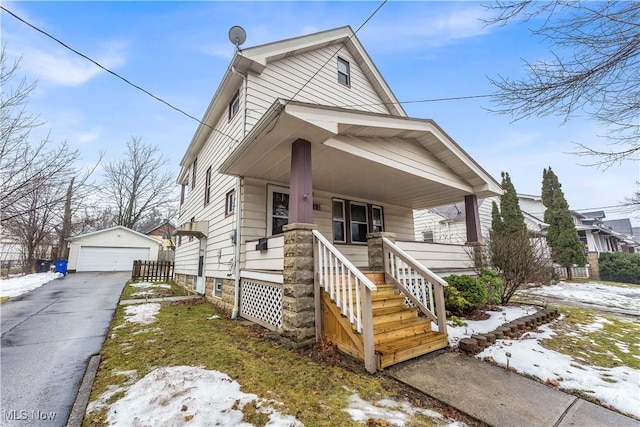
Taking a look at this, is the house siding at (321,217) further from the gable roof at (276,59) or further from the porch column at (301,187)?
the gable roof at (276,59)

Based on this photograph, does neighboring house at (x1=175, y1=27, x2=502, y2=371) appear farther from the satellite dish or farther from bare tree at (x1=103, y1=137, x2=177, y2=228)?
bare tree at (x1=103, y1=137, x2=177, y2=228)

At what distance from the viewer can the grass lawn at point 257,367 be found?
2369 millimetres

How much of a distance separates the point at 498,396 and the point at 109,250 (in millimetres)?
23956

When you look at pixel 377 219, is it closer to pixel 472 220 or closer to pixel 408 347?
pixel 472 220

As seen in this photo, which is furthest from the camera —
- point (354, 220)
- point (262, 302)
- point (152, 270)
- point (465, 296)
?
point (152, 270)

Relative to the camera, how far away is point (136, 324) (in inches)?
210

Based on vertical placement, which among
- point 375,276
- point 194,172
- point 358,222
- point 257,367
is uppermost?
point 194,172

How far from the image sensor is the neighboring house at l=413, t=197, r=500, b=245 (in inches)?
649

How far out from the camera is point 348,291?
389 centimetres

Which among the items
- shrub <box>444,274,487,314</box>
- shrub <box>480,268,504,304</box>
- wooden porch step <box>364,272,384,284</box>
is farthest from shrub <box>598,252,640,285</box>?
wooden porch step <box>364,272,384,284</box>

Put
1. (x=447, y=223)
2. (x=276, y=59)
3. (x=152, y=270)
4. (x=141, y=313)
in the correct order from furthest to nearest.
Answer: (x=447, y=223), (x=152, y=270), (x=276, y=59), (x=141, y=313)

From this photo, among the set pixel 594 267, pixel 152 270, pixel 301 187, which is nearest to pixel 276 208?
pixel 301 187

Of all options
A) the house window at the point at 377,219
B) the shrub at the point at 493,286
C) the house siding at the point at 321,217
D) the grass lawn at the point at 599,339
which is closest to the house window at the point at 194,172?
the house siding at the point at 321,217

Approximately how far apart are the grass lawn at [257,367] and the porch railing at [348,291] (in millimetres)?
338
